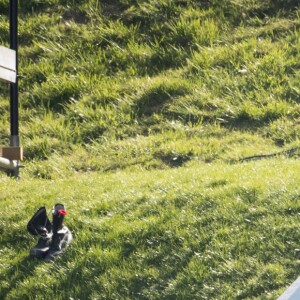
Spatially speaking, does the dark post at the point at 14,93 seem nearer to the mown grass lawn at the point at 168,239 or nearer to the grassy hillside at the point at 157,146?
the grassy hillside at the point at 157,146

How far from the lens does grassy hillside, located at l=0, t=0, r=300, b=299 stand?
632cm

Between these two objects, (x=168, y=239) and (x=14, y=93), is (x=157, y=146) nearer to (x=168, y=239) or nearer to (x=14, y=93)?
(x=14, y=93)

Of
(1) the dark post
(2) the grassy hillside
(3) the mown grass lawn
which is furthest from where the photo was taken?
(1) the dark post

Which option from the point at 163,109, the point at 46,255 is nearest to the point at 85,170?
the point at 163,109

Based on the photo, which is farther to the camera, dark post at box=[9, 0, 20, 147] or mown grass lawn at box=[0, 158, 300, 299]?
dark post at box=[9, 0, 20, 147]

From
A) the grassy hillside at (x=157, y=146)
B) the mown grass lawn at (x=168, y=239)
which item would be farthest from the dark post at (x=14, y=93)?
the mown grass lawn at (x=168, y=239)

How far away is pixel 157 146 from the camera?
9.80 meters

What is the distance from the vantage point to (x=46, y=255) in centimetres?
664

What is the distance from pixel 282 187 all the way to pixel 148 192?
1.13 metres

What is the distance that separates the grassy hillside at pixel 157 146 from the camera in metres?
6.32

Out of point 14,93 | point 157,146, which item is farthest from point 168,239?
point 157,146

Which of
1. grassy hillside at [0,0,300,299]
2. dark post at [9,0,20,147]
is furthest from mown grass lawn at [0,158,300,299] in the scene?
dark post at [9,0,20,147]

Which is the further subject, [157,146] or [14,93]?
[157,146]

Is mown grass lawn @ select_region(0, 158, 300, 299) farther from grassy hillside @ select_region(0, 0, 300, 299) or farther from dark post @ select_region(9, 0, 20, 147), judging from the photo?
dark post @ select_region(9, 0, 20, 147)
